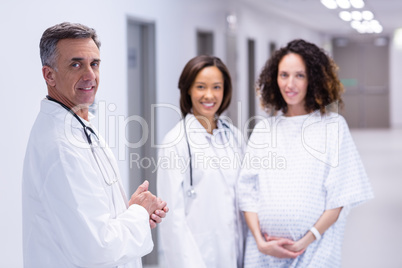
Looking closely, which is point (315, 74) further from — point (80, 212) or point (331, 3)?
point (331, 3)

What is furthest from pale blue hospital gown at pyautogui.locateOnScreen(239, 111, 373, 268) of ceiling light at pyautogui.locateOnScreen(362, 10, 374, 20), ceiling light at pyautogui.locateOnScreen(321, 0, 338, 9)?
ceiling light at pyautogui.locateOnScreen(362, 10, 374, 20)

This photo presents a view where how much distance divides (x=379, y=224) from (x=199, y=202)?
4.43m

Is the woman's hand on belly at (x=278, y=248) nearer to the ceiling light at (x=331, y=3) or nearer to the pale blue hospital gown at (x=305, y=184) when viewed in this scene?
the pale blue hospital gown at (x=305, y=184)

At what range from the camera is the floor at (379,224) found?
506cm

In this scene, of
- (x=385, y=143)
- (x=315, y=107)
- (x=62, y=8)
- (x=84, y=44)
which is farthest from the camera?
(x=385, y=143)

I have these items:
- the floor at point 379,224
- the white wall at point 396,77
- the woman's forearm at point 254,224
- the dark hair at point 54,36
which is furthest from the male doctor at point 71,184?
the white wall at point 396,77

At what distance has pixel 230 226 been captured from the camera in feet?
8.83

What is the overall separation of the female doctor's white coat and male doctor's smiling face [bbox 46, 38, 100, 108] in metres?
0.81

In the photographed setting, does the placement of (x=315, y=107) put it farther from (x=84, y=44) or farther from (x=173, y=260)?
(x=84, y=44)

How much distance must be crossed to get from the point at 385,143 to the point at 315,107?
40.8 feet

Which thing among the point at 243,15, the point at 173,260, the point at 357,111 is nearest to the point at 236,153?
the point at 173,260

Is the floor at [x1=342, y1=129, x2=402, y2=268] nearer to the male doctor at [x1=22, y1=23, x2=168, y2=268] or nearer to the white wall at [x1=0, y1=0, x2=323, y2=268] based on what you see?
the white wall at [x1=0, y1=0, x2=323, y2=268]

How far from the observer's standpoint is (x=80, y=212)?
1.67m

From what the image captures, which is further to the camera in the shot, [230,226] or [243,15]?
[243,15]
